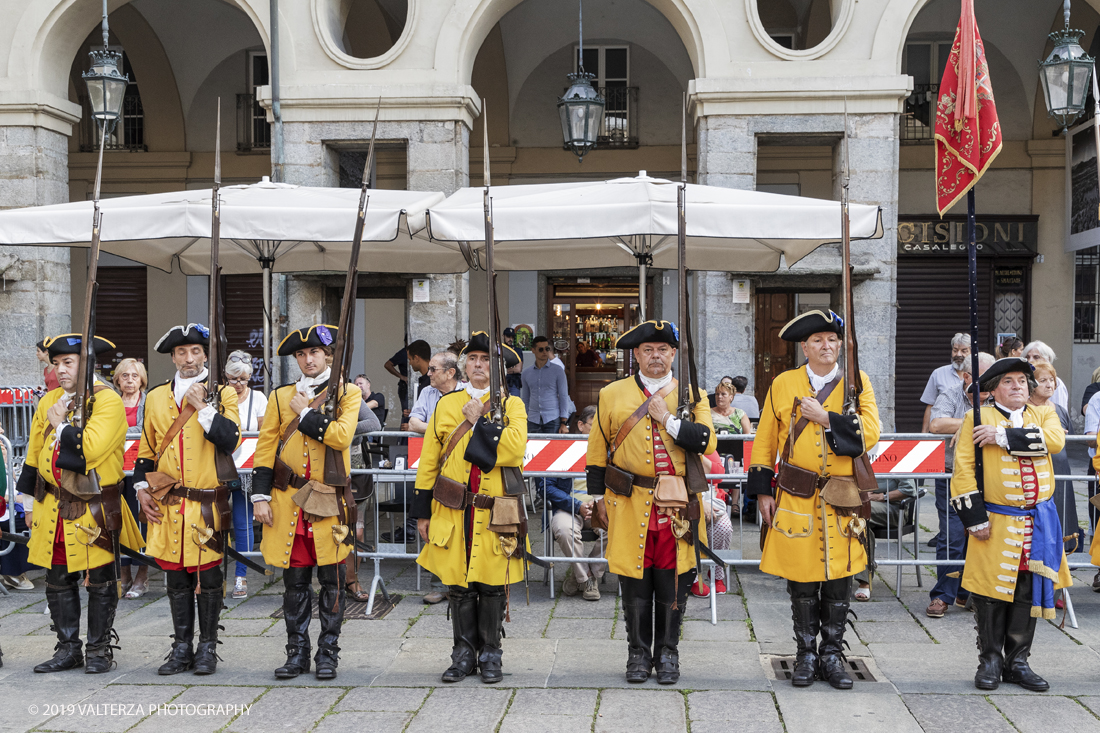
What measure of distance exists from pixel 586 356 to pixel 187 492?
10.4m

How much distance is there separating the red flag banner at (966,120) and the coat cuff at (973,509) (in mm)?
1384

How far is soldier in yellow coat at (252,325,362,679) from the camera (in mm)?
4676

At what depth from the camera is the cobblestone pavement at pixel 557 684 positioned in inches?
164

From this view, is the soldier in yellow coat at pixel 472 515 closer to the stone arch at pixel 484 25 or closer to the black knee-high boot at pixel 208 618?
the black knee-high boot at pixel 208 618

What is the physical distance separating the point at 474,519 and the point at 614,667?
3.63 ft

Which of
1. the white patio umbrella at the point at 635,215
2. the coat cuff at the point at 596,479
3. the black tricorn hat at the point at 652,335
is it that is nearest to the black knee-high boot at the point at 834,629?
the coat cuff at the point at 596,479

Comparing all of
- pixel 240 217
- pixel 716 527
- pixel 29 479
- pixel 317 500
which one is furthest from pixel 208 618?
pixel 716 527

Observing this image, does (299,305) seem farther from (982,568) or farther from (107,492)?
(982,568)

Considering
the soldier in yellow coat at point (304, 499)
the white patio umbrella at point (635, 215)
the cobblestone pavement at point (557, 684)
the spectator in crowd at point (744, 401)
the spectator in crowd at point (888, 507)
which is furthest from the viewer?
the spectator in crowd at point (744, 401)

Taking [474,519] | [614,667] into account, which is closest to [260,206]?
[474,519]

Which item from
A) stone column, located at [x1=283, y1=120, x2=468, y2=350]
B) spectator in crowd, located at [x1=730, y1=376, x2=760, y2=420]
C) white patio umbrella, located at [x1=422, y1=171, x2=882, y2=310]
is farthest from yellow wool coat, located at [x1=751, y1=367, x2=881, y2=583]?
stone column, located at [x1=283, y1=120, x2=468, y2=350]

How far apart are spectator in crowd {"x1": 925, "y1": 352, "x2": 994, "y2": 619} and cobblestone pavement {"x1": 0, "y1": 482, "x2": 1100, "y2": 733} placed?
0.12 m

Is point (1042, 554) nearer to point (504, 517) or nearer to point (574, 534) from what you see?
point (504, 517)

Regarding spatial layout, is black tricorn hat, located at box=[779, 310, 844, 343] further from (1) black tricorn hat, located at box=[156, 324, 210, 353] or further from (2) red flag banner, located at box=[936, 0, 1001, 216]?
(1) black tricorn hat, located at box=[156, 324, 210, 353]
